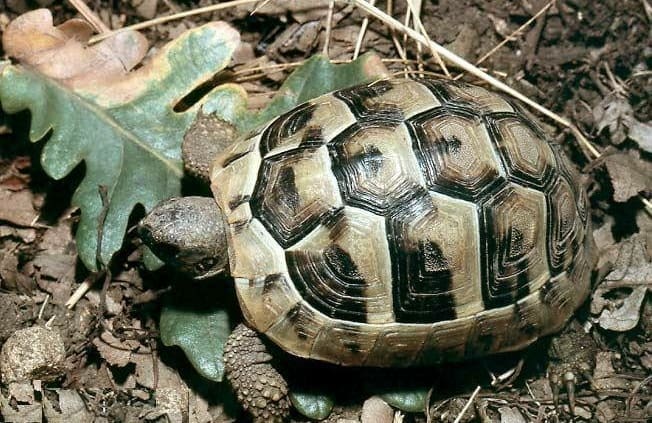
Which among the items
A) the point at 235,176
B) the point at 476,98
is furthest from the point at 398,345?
the point at 476,98

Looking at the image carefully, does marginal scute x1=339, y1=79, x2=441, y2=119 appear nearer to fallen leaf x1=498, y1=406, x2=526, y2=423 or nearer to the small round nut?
fallen leaf x1=498, y1=406, x2=526, y2=423

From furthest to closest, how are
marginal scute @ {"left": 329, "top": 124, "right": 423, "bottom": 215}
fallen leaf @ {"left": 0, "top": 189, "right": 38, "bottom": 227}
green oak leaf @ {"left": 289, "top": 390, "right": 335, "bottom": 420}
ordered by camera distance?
fallen leaf @ {"left": 0, "top": 189, "right": 38, "bottom": 227} → green oak leaf @ {"left": 289, "top": 390, "right": 335, "bottom": 420} → marginal scute @ {"left": 329, "top": 124, "right": 423, "bottom": 215}

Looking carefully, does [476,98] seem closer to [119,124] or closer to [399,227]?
[399,227]

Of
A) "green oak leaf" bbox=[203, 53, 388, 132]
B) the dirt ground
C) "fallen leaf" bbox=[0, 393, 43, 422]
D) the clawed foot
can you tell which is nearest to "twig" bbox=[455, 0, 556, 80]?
the dirt ground

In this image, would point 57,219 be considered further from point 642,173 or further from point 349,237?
point 642,173

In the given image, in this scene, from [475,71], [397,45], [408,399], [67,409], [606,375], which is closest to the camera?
[67,409]

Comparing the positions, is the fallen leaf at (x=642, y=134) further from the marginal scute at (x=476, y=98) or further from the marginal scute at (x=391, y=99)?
the marginal scute at (x=391, y=99)

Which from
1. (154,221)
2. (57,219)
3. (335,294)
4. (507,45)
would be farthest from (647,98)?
(57,219)
